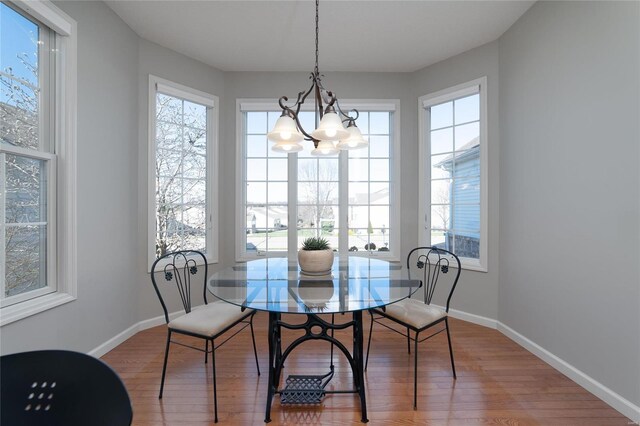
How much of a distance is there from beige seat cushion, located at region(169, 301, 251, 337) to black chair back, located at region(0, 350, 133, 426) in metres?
1.15

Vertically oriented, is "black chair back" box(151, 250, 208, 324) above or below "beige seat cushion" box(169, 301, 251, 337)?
above

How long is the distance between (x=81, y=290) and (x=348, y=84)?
3.34m

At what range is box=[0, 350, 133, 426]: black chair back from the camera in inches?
25.1

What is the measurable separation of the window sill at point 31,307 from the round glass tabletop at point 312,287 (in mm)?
1103

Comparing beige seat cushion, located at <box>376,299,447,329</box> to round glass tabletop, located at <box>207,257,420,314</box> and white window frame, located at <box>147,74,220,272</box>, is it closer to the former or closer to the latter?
round glass tabletop, located at <box>207,257,420,314</box>

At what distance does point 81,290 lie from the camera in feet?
7.17

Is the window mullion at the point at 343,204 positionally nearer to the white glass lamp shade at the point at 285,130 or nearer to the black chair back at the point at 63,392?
the white glass lamp shade at the point at 285,130

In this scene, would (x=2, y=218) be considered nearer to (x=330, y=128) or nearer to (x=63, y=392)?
(x=63, y=392)

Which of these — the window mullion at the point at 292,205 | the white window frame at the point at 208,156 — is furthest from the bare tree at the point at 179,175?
the window mullion at the point at 292,205

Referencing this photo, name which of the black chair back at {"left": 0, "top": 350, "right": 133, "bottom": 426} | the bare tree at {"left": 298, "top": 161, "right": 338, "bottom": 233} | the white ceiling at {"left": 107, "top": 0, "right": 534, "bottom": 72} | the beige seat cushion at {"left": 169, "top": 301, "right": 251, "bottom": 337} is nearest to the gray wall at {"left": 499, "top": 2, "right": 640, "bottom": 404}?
the white ceiling at {"left": 107, "top": 0, "right": 534, "bottom": 72}

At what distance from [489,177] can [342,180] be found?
5.21 ft

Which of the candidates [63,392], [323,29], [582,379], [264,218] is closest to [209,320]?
[63,392]

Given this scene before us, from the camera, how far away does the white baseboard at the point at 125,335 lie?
2326mm

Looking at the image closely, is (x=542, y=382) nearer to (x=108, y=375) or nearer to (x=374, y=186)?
(x=374, y=186)
